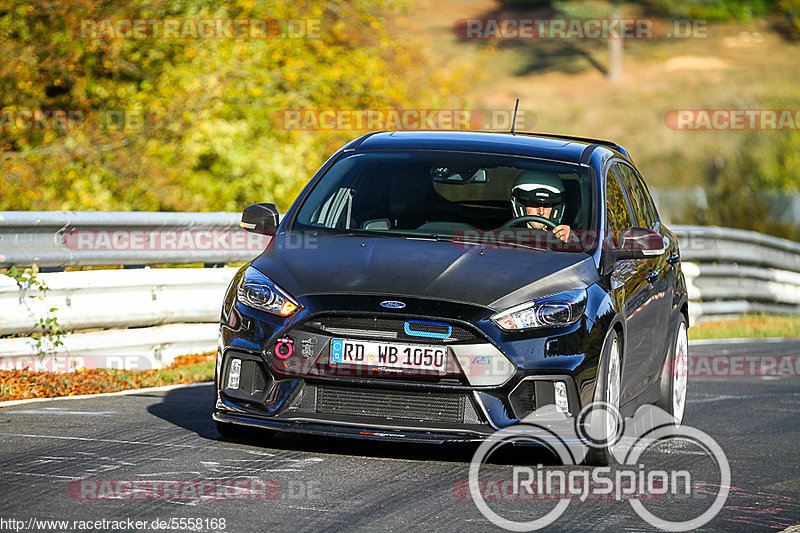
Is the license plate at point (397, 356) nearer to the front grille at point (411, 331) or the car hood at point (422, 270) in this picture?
the front grille at point (411, 331)

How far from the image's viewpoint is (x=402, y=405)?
6391 millimetres

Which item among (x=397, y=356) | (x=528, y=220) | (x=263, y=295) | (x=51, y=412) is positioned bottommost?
(x=51, y=412)

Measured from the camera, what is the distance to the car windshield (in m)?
7.60

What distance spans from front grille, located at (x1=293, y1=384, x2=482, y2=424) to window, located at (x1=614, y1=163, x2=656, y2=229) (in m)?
2.59

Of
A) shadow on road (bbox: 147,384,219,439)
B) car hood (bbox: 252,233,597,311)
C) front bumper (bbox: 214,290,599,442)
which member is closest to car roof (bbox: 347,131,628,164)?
car hood (bbox: 252,233,597,311)

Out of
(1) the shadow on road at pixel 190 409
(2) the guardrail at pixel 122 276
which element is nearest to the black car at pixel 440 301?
(1) the shadow on road at pixel 190 409

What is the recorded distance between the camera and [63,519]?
5098 millimetres

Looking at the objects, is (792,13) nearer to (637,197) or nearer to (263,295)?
(637,197)

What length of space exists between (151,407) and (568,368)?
3027 millimetres

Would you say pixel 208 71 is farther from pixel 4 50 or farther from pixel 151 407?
pixel 151 407

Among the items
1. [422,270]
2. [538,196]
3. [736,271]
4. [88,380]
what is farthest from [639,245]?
[736,271]

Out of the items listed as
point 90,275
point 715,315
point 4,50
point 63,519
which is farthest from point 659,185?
point 63,519

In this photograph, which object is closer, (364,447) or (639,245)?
(364,447)

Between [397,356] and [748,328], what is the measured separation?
12516 mm
